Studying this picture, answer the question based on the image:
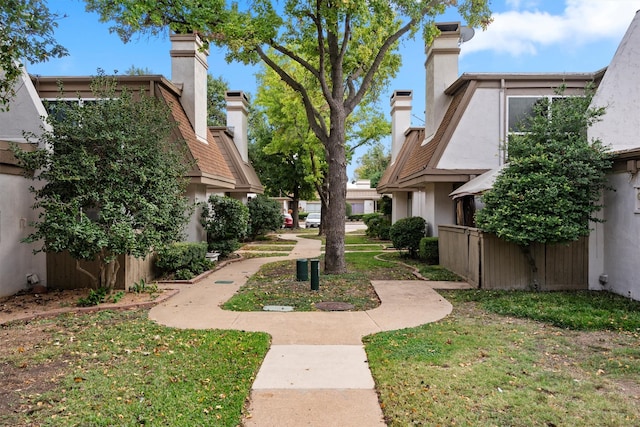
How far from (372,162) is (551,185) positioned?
62.4m

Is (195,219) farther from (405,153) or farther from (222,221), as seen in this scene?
(405,153)

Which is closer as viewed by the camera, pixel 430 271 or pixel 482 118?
pixel 430 271

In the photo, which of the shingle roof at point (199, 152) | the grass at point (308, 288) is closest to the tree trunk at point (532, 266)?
the grass at point (308, 288)

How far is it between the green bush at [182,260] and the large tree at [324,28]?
12.3 feet

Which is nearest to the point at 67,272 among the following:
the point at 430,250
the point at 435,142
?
the point at 430,250

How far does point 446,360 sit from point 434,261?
30.1 ft

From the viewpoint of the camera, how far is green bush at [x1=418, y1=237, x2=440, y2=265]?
1345 cm

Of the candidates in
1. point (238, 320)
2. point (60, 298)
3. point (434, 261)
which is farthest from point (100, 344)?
point (434, 261)

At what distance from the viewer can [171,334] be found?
6.12 meters

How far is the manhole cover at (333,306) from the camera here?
25.7ft

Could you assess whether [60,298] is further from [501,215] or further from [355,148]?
[355,148]

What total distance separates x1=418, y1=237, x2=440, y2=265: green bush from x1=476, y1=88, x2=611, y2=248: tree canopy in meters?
4.46

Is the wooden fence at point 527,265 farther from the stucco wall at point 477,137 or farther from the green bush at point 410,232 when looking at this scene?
the green bush at point 410,232

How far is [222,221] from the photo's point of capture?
14.7 metres
